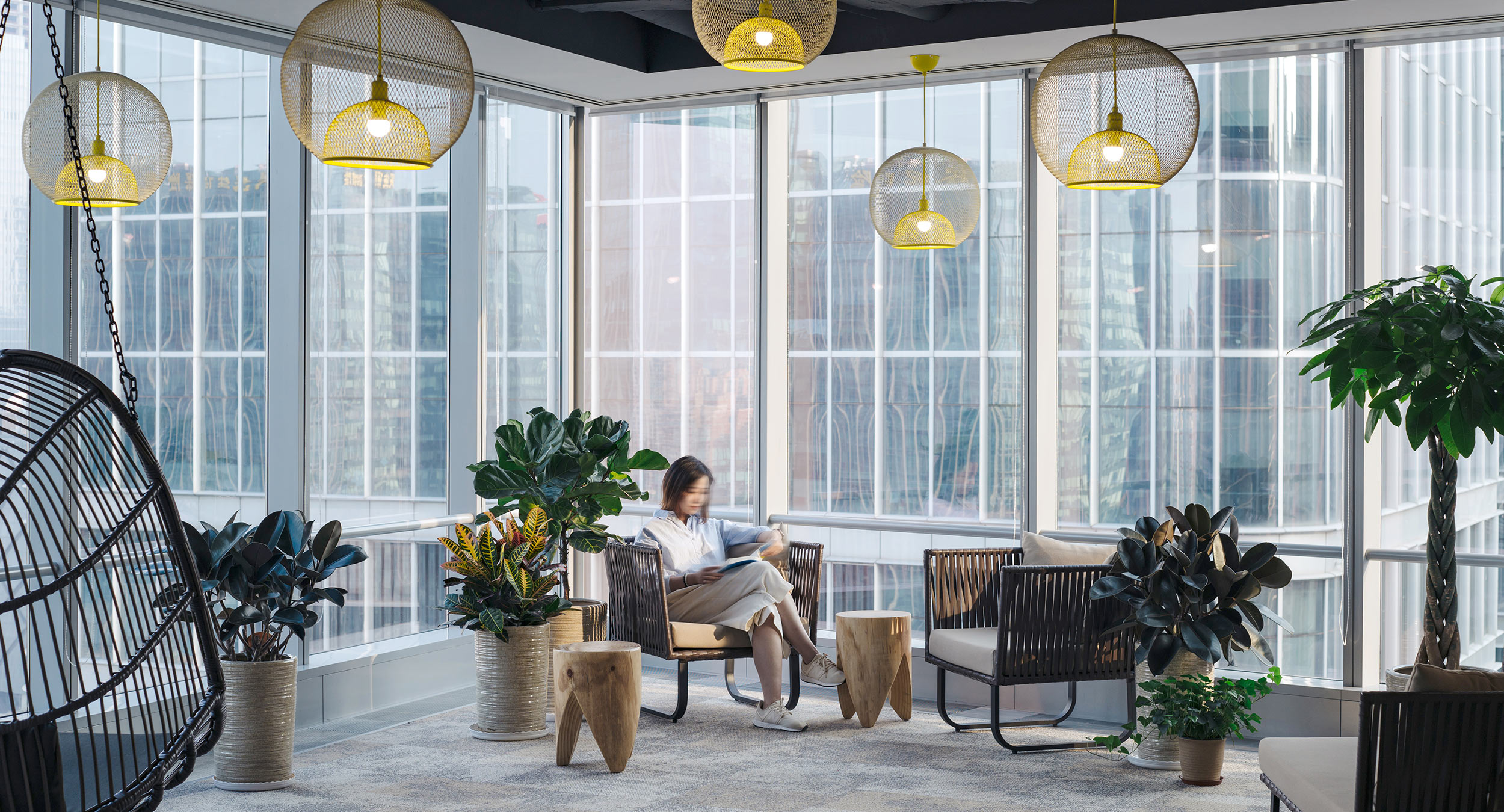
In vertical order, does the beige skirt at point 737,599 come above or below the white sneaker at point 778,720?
above

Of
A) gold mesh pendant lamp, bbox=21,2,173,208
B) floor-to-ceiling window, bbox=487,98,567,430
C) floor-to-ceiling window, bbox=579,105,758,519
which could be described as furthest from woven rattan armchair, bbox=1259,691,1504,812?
floor-to-ceiling window, bbox=487,98,567,430

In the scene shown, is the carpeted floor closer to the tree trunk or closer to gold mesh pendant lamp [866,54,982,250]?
the tree trunk

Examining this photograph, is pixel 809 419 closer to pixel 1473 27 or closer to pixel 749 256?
pixel 749 256

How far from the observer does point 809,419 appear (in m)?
6.36

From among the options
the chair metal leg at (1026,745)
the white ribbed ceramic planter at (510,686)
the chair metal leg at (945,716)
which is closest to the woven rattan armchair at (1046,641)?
the chair metal leg at (1026,745)

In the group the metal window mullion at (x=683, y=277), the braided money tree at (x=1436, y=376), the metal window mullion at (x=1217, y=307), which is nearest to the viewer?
the braided money tree at (x=1436, y=376)

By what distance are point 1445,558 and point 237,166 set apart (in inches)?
174

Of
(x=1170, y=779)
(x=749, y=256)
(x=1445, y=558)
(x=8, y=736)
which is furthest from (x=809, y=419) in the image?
(x=8, y=736)

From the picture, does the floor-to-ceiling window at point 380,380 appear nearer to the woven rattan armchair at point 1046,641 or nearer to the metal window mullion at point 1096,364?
the woven rattan armchair at point 1046,641

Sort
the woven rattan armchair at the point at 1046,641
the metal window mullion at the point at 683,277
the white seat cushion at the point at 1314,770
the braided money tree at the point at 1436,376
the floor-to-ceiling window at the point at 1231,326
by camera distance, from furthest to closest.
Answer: the metal window mullion at the point at 683,277 → the floor-to-ceiling window at the point at 1231,326 → the woven rattan armchair at the point at 1046,641 → the braided money tree at the point at 1436,376 → the white seat cushion at the point at 1314,770

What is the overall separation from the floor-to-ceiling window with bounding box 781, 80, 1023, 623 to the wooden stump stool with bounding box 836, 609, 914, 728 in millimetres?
810

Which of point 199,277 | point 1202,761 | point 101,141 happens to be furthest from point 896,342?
point 101,141

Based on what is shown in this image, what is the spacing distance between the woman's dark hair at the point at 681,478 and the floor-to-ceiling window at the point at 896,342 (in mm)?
843

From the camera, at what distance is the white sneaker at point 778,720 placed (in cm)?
525
